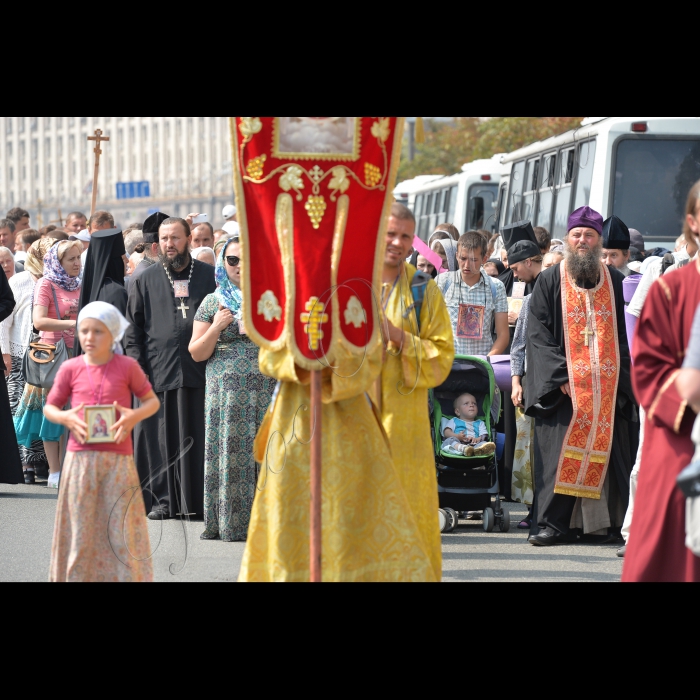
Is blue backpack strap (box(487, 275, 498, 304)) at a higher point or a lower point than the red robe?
higher

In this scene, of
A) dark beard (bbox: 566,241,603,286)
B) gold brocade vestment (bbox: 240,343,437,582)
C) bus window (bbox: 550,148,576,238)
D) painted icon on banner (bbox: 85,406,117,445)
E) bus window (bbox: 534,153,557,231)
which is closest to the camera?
gold brocade vestment (bbox: 240,343,437,582)

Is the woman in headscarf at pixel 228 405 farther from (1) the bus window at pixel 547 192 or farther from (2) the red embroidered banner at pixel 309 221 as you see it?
(1) the bus window at pixel 547 192

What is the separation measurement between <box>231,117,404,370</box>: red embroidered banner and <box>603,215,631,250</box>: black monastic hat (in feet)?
14.8

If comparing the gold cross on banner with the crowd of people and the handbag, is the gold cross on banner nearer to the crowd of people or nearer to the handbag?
the crowd of people

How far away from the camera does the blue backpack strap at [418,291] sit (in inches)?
230

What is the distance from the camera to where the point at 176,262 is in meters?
8.83

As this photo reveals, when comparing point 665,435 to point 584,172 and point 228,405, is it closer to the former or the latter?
point 228,405

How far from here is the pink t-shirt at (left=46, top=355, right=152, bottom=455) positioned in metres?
5.25

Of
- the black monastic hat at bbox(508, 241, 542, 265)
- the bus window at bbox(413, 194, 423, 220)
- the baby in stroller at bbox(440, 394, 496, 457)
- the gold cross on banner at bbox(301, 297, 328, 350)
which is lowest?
the baby in stroller at bbox(440, 394, 496, 457)

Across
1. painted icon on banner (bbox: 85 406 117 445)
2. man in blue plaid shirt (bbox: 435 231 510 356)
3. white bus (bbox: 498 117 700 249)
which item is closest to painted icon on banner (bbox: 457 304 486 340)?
man in blue plaid shirt (bbox: 435 231 510 356)

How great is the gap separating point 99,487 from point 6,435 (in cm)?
509

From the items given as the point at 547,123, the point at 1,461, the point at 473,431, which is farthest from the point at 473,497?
the point at 547,123

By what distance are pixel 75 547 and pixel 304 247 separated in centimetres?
157

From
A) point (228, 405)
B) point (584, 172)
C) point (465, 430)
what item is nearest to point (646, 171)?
point (584, 172)
